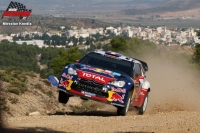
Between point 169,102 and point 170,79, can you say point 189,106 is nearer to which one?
point 169,102

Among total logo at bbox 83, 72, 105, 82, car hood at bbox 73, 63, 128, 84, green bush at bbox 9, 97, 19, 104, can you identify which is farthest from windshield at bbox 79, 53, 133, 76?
green bush at bbox 9, 97, 19, 104

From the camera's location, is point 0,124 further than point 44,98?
No

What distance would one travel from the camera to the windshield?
13.2 metres

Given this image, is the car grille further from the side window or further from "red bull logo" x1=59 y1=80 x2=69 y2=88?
the side window

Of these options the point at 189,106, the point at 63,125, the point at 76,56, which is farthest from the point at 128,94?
the point at 76,56

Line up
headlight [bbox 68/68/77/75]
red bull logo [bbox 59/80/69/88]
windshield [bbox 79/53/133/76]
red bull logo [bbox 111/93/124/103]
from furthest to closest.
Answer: windshield [bbox 79/53/133/76], red bull logo [bbox 59/80/69/88], headlight [bbox 68/68/77/75], red bull logo [bbox 111/93/124/103]

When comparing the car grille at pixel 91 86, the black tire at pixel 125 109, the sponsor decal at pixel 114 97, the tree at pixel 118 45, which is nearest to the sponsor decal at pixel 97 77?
the car grille at pixel 91 86

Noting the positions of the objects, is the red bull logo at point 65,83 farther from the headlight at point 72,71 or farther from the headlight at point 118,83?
the headlight at point 118,83

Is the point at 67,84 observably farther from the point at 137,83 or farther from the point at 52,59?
the point at 52,59

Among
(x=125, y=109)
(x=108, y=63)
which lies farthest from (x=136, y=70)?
(x=125, y=109)

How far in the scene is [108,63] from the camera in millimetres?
13359

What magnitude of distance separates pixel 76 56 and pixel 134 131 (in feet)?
129

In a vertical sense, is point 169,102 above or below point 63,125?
below

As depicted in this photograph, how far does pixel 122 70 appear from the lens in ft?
43.4
